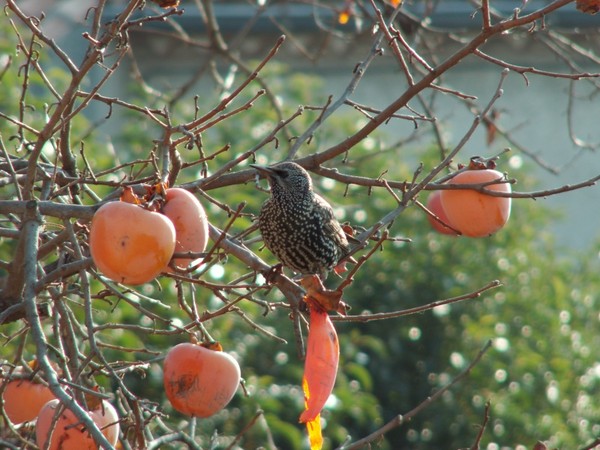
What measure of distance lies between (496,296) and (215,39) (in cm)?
227

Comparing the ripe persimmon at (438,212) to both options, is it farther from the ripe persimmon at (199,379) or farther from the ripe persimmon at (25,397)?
the ripe persimmon at (25,397)

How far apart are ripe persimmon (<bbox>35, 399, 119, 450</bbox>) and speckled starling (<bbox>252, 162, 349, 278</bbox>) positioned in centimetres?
98

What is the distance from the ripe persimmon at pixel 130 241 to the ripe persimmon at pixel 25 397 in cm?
70

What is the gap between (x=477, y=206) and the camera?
2408 mm

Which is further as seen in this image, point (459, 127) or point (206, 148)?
point (459, 127)

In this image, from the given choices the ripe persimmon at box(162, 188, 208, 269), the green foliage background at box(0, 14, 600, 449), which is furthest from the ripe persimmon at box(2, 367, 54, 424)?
the green foliage background at box(0, 14, 600, 449)

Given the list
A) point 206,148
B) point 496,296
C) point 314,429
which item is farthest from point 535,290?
point 314,429

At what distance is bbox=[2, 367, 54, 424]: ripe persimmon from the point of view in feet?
7.88

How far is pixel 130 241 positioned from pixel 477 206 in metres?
0.96

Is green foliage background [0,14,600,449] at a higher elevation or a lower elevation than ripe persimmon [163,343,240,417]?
higher

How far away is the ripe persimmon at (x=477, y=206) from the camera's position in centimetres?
241

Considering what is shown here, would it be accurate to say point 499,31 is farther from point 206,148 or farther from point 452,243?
point 452,243

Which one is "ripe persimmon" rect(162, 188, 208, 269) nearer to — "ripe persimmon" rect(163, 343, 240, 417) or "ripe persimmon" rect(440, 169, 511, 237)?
"ripe persimmon" rect(163, 343, 240, 417)

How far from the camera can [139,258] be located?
5.91 feet
